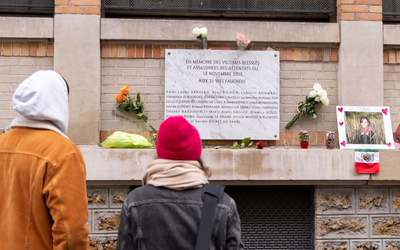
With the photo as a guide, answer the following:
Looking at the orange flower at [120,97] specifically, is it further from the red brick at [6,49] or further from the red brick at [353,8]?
the red brick at [353,8]

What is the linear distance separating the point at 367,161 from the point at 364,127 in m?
0.44

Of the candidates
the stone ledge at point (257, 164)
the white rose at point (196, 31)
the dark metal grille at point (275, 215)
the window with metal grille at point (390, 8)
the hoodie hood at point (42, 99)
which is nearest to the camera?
the hoodie hood at point (42, 99)

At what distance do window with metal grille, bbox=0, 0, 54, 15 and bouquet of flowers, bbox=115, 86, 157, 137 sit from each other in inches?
53.9

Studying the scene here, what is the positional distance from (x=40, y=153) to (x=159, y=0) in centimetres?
297

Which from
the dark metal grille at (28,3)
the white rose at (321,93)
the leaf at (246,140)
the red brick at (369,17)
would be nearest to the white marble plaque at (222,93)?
the leaf at (246,140)

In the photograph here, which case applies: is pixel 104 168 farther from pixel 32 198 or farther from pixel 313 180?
pixel 313 180

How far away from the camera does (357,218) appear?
3.90m

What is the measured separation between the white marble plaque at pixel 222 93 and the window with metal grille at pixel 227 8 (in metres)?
0.58

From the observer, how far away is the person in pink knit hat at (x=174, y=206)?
1.66 m

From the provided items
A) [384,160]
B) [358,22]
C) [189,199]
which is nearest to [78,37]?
[189,199]

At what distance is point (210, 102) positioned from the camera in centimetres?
399

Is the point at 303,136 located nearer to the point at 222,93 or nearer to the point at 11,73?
the point at 222,93

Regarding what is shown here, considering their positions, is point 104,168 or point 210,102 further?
point 210,102

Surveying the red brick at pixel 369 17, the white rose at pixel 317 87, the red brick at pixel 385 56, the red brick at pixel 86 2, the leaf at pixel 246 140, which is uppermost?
the red brick at pixel 86 2
